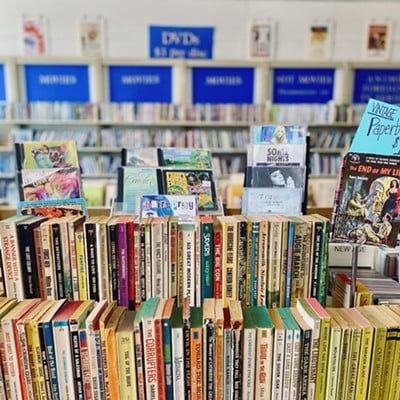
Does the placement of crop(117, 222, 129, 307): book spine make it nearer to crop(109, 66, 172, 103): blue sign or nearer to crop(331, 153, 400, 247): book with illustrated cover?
crop(331, 153, 400, 247): book with illustrated cover

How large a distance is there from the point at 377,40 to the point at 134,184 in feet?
14.0

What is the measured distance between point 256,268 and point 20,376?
64cm

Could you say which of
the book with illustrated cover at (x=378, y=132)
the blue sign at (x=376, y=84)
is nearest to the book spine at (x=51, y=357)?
the book with illustrated cover at (x=378, y=132)

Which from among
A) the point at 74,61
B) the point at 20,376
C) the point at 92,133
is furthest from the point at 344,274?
the point at 74,61

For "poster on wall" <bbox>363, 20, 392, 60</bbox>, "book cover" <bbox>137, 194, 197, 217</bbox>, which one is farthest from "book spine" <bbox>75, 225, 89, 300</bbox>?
"poster on wall" <bbox>363, 20, 392, 60</bbox>

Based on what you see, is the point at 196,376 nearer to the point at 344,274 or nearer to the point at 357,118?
the point at 344,274

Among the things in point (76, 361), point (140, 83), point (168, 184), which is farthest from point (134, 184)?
point (140, 83)

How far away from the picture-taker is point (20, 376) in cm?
87

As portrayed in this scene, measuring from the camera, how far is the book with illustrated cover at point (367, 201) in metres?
0.96

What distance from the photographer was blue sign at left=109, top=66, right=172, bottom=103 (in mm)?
4176

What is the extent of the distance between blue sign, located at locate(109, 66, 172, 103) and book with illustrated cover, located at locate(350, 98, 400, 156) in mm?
3566

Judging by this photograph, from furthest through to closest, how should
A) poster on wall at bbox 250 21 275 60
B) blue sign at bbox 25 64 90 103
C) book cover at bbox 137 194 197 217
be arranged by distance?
poster on wall at bbox 250 21 275 60, blue sign at bbox 25 64 90 103, book cover at bbox 137 194 197 217

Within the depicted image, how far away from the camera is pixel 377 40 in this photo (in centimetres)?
430

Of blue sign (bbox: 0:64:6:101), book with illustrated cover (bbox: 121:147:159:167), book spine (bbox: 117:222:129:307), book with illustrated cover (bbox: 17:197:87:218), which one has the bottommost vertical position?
book spine (bbox: 117:222:129:307)
